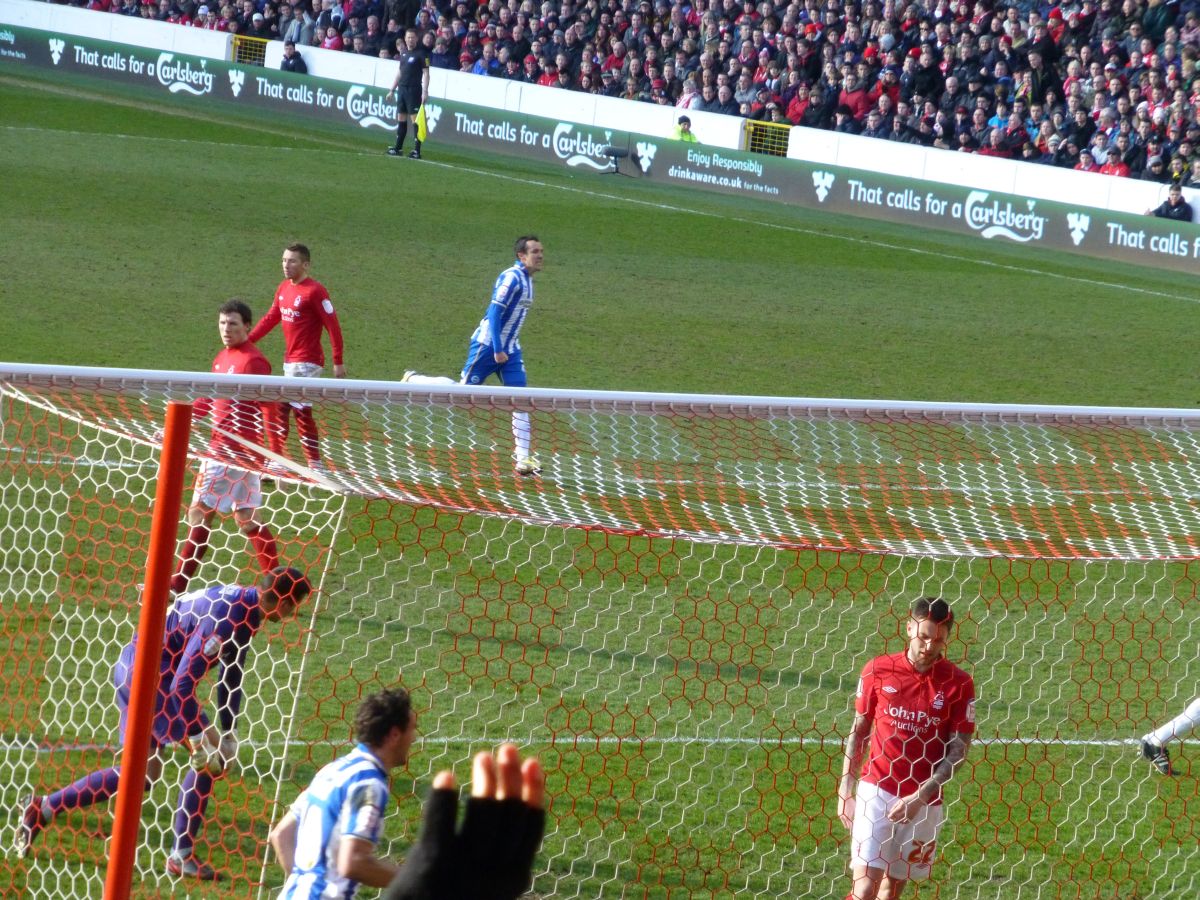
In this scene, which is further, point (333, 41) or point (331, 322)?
point (333, 41)

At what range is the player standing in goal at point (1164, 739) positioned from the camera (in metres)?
7.21

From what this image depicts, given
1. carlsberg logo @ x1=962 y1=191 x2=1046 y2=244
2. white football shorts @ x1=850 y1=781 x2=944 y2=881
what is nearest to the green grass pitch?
white football shorts @ x1=850 y1=781 x2=944 y2=881

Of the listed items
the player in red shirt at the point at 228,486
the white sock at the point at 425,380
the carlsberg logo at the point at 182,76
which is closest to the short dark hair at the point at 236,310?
the white sock at the point at 425,380

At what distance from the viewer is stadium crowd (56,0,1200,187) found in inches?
1013

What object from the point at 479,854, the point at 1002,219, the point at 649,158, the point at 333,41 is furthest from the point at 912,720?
the point at 333,41

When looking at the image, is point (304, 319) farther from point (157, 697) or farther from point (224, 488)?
point (157, 697)

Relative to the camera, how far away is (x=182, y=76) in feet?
106

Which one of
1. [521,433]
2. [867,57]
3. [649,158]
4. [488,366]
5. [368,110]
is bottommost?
[521,433]

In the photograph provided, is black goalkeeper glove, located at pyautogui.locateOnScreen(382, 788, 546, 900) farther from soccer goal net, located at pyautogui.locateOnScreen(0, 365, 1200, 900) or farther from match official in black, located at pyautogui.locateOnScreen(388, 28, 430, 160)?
match official in black, located at pyautogui.locateOnScreen(388, 28, 430, 160)

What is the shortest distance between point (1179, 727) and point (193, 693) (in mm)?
4185

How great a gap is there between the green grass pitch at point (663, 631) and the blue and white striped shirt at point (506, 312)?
4.95ft

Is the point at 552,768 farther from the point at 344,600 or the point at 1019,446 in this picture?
the point at 1019,446

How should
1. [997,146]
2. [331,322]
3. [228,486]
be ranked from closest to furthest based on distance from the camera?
[228,486], [331,322], [997,146]

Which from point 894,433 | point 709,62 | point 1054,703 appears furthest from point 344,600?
point 709,62
